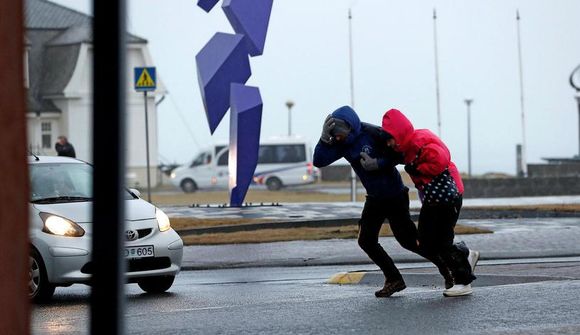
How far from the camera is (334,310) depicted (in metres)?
9.90

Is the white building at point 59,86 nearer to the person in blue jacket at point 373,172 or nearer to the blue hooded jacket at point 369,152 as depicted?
the person in blue jacket at point 373,172

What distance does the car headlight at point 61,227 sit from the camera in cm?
1219

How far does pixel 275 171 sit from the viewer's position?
2258 inches

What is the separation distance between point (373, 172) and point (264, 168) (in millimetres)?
46510

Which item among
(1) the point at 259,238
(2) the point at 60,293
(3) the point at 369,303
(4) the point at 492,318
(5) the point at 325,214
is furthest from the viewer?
(5) the point at 325,214

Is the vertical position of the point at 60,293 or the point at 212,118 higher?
the point at 212,118

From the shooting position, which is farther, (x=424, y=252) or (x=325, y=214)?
(x=325, y=214)

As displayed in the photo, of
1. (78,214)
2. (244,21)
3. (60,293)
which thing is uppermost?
(244,21)

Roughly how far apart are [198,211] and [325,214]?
3778mm

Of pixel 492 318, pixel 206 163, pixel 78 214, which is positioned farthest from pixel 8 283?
pixel 206 163

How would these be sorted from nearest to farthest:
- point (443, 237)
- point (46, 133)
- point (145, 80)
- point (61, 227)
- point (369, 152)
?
point (369, 152), point (443, 237), point (61, 227), point (145, 80), point (46, 133)

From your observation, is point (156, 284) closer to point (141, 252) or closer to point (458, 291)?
point (141, 252)

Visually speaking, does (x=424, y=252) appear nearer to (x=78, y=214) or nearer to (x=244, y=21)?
(x=78, y=214)

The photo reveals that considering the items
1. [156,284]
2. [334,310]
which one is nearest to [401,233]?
[334,310]
